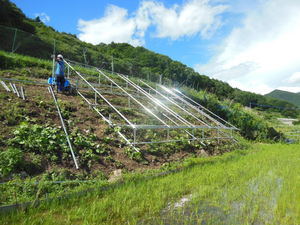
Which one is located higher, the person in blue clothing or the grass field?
the person in blue clothing

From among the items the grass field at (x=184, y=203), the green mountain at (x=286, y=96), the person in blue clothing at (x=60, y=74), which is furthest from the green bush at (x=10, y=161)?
the green mountain at (x=286, y=96)

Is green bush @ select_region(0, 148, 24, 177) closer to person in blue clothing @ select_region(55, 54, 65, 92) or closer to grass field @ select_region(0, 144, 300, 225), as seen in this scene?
grass field @ select_region(0, 144, 300, 225)

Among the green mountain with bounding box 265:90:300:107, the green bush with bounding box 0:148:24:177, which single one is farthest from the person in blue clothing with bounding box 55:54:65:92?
the green mountain with bounding box 265:90:300:107

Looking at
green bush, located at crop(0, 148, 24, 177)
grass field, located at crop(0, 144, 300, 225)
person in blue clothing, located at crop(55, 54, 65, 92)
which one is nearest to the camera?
grass field, located at crop(0, 144, 300, 225)

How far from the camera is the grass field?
256 cm

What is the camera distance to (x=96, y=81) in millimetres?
10891

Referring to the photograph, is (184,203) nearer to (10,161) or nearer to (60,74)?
(10,161)

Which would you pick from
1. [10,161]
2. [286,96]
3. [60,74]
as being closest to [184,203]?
[10,161]

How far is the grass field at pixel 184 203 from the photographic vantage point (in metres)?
2.56

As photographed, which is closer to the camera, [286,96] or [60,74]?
[60,74]

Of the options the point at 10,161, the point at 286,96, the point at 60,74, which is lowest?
the point at 10,161

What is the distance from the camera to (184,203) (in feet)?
10.4

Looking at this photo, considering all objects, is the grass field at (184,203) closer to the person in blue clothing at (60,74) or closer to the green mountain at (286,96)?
the person in blue clothing at (60,74)

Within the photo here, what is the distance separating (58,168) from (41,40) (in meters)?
12.2
